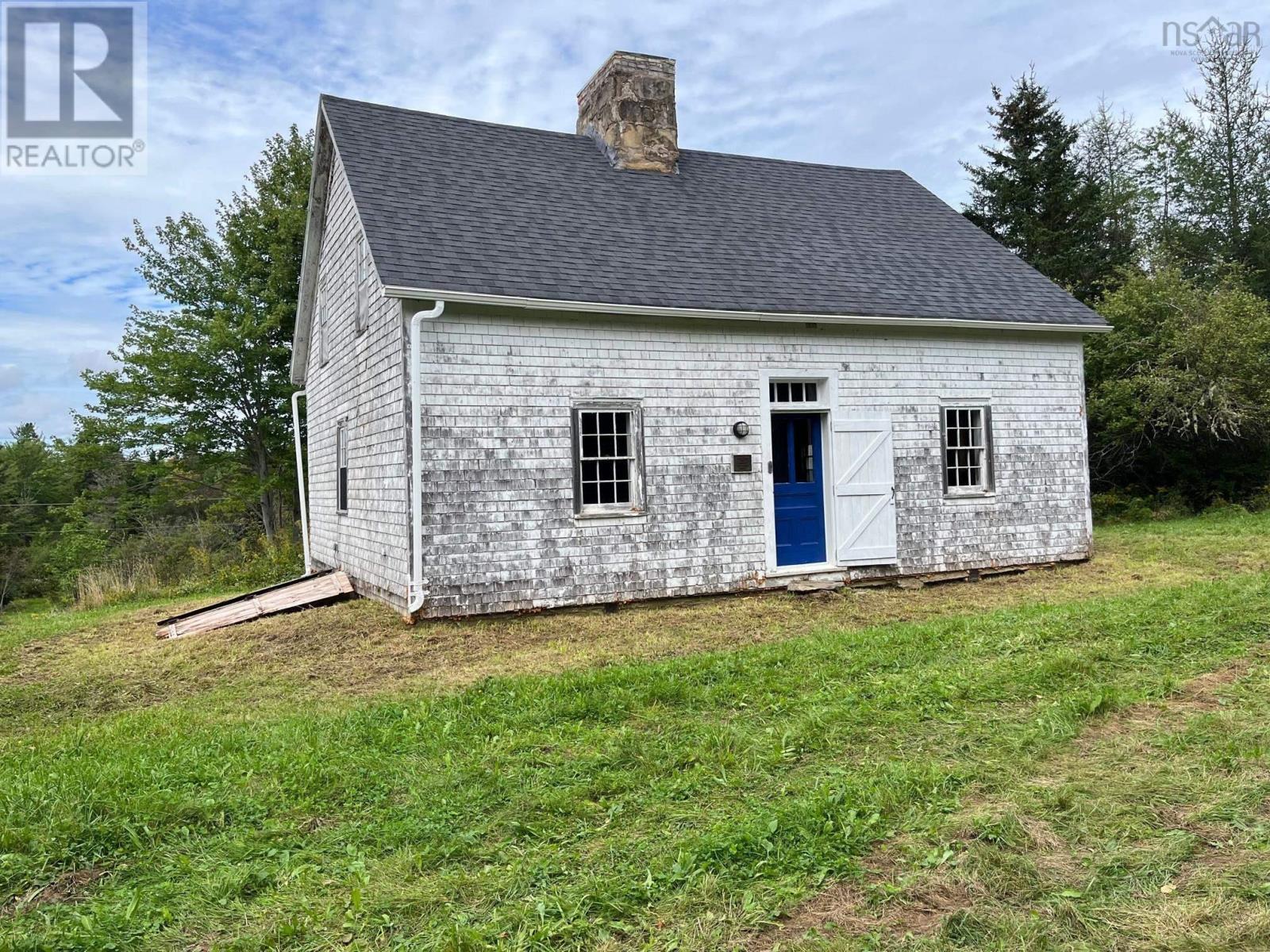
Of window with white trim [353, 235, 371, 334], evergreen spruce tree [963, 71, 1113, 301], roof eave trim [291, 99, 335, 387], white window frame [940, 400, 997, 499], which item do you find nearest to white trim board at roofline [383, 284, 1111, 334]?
white window frame [940, 400, 997, 499]

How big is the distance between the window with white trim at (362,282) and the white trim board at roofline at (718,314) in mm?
1789

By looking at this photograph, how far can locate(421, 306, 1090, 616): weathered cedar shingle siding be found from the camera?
358 inches

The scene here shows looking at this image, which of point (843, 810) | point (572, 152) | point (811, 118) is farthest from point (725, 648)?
point (811, 118)

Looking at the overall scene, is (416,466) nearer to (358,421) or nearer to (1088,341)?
(358,421)

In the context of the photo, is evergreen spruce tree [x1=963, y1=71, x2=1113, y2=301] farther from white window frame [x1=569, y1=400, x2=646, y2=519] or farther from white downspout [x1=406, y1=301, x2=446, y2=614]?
white downspout [x1=406, y1=301, x2=446, y2=614]

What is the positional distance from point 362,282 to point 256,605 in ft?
13.5

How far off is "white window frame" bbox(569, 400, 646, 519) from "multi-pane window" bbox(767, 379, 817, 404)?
6.32ft

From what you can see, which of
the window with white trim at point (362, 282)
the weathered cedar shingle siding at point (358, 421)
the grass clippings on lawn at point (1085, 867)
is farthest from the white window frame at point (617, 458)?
the grass clippings on lawn at point (1085, 867)

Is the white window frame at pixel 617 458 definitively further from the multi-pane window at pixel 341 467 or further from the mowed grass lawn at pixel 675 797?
the multi-pane window at pixel 341 467

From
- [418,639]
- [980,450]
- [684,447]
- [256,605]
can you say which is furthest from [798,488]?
[256,605]

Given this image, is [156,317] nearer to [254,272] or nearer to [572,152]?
[254,272]

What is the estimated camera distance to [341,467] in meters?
12.2

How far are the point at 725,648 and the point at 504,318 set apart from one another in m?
4.28

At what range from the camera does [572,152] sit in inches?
490
